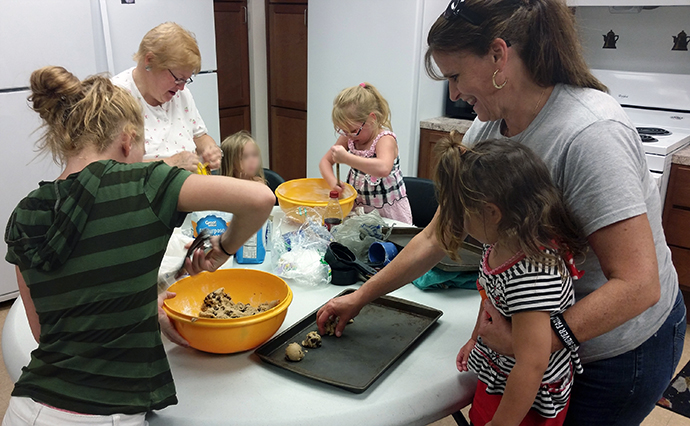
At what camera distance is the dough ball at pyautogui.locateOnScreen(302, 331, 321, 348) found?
1145mm

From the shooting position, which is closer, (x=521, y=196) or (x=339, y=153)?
(x=521, y=196)

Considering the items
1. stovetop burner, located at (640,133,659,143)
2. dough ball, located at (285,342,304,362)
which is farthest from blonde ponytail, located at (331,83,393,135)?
stovetop burner, located at (640,133,659,143)

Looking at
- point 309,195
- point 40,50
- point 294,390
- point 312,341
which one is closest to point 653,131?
point 309,195

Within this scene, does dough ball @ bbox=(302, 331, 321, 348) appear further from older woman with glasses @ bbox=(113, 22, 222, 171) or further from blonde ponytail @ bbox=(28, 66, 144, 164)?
older woman with glasses @ bbox=(113, 22, 222, 171)

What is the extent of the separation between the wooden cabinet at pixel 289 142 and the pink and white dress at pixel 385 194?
6.98 ft

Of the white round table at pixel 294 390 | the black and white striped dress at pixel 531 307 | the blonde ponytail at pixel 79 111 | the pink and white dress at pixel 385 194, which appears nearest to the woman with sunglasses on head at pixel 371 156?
the pink and white dress at pixel 385 194

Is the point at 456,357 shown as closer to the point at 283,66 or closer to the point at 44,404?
the point at 44,404

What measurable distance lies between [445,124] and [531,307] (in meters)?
2.47

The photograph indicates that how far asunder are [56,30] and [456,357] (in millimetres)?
2495

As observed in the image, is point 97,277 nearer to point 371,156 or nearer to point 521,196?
point 521,196

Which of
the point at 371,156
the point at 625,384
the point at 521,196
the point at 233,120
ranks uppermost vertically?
the point at 521,196

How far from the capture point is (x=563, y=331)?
0.90 m

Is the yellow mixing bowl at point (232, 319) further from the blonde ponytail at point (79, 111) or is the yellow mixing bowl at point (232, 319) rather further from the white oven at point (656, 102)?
the white oven at point (656, 102)

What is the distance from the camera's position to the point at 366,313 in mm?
1314
